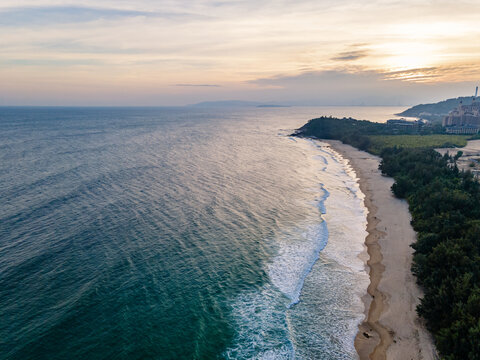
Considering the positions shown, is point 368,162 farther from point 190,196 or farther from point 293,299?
point 293,299

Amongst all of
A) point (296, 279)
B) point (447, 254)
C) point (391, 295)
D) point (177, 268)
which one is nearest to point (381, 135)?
point (447, 254)

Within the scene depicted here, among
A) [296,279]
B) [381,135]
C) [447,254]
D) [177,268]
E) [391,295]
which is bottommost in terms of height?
[296,279]

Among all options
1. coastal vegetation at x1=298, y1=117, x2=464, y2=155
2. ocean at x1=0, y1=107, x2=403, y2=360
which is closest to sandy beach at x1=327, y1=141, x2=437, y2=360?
ocean at x1=0, y1=107, x2=403, y2=360

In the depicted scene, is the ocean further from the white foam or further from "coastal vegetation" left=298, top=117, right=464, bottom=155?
"coastal vegetation" left=298, top=117, right=464, bottom=155

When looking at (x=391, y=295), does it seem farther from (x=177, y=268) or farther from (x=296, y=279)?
(x=177, y=268)

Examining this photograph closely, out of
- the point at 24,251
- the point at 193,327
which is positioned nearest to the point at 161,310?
the point at 193,327

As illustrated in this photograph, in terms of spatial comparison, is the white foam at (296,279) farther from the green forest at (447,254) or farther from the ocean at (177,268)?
the green forest at (447,254)

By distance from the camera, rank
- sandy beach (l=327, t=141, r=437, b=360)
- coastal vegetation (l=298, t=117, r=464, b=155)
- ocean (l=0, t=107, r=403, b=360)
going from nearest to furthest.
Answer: sandy beach (l=327, t=141, r=437, b=360), ocean (l=0, t=107, r=403, b=360), coastal vegetation (l=298, t=117, r=464, b=155)
